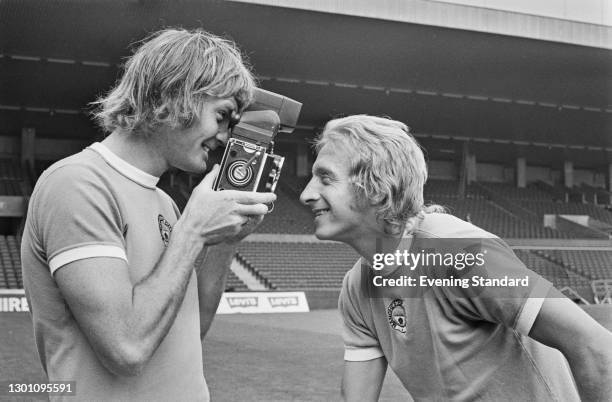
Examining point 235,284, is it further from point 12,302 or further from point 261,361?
point 261,361

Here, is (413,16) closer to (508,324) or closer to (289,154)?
(289,154)

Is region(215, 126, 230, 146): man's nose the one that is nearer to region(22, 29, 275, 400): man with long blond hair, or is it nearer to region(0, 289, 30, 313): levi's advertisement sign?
region(22, 29, 275, 400): man with long blond hair

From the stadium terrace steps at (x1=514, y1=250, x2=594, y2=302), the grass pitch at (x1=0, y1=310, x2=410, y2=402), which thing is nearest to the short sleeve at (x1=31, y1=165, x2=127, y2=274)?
→ the grass pitch at (x1=0, y1=310, x2=410, y2=402)

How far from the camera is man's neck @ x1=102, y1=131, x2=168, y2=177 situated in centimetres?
208

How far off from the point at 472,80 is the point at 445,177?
11.6m

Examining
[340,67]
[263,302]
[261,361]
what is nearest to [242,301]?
[263,302]

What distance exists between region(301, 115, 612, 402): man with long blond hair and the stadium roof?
18.1 m

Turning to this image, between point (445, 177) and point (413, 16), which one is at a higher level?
point (413, 16)

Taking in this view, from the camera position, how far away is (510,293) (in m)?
2.06

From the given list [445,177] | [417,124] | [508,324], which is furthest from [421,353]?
[445,177]

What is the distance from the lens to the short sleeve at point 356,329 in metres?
2.48

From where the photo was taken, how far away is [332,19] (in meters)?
20.7

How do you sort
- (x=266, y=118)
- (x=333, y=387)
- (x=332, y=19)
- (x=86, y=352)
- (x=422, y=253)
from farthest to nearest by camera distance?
(x=332, y=19), (x=333, y=387), (x=422, y=253), (x=266, y=118), (x=86, y=352)

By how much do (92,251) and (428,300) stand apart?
102 centimetres
